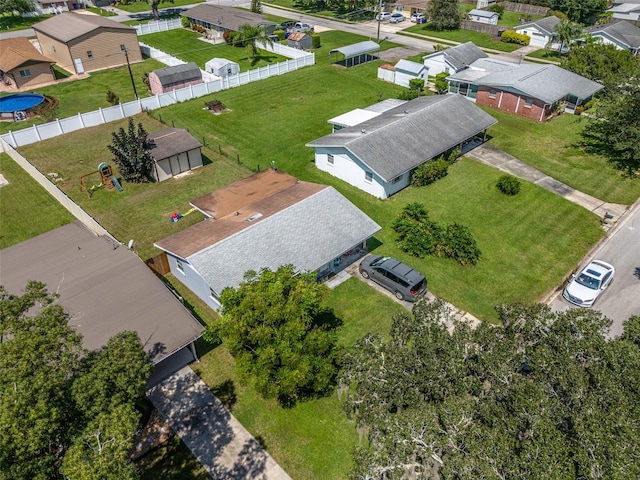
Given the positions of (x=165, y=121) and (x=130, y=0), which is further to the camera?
(x=130, y=0)

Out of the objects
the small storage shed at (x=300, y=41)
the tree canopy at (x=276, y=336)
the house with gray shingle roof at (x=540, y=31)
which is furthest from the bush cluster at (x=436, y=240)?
the house with gray shingle roof at (x=540, y=31)

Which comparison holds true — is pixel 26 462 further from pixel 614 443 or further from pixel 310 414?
pixel 614 443

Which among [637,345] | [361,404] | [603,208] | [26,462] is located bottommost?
[603,208]

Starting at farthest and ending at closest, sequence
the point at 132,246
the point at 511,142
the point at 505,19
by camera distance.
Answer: the point at 505,19 < the point at 511,142 < the point at 132,246

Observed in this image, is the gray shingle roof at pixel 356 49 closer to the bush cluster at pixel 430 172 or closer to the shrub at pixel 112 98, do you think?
the shrub at pixel 112 98

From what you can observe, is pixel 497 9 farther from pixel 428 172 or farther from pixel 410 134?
pixel 428 172

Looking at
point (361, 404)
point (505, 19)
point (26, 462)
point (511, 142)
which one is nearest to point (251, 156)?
point (511, 142)

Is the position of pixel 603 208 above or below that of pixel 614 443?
below
